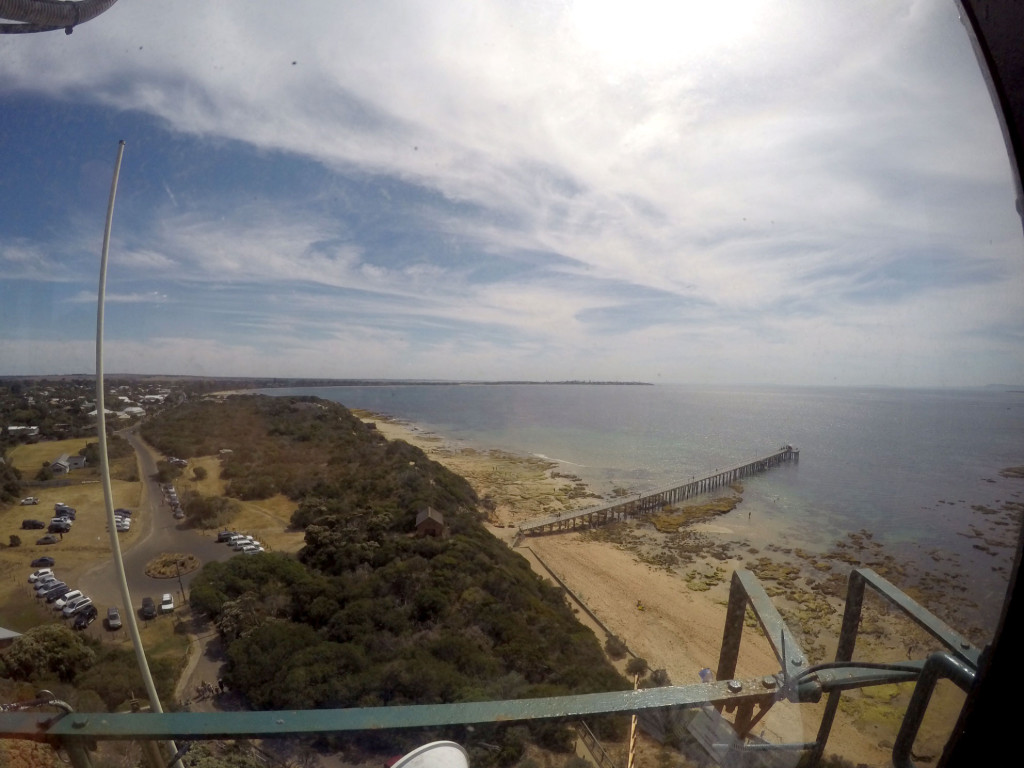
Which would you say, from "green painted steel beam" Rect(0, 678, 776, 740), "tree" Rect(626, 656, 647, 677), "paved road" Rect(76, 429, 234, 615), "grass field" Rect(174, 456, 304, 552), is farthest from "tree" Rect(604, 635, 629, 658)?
"green painted steel beam" Rect(0, 678, 776, 740)

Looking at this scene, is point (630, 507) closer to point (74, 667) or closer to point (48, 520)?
point (74, 667)

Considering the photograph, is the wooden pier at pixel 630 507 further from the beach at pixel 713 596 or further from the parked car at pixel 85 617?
the parked car at pixel 85 617

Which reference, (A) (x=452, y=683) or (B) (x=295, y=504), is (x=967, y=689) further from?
(B) (x=295, y=504)

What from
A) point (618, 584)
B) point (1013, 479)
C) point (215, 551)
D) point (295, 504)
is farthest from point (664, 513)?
point (1013, 479)

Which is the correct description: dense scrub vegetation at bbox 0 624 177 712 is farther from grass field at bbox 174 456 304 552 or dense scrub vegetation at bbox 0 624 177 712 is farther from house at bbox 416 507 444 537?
house at bbox 416 507 444 537

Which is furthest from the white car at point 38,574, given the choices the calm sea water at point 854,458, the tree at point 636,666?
the tree at point 636,666

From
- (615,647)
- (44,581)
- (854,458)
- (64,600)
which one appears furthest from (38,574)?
(854,458)
